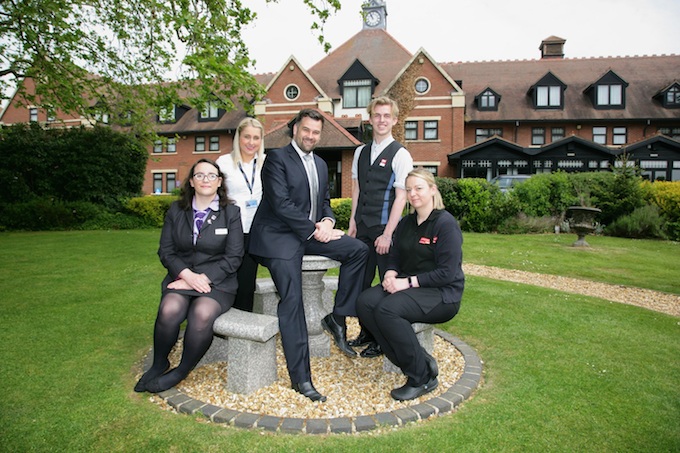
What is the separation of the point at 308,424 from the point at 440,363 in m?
1.87

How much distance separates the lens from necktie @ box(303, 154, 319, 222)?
175 inches

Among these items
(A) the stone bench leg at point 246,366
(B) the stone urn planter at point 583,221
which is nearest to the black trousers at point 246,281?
(A) the stone bench leg at point 246,366

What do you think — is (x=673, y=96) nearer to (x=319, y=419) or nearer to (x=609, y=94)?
(x=609, y=94)

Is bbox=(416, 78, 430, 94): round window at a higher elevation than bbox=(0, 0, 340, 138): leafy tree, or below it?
higher

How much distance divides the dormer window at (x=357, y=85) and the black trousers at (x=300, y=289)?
28.1 m

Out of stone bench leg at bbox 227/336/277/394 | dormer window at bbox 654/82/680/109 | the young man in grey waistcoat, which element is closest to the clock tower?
dormer window at bbox 654/82/680/109

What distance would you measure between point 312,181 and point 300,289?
3.49 ft

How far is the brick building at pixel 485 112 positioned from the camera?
97.5ft

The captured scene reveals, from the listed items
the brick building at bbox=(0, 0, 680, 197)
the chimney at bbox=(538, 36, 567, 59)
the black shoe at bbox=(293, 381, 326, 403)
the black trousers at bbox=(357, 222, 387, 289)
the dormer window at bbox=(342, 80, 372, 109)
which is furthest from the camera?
the chimney at bbox=(538, 36, 567, 59)

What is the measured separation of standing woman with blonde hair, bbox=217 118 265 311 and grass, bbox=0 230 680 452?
1.38 metres

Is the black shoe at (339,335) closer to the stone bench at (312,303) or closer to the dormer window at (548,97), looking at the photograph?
the stone bench at (312,303)

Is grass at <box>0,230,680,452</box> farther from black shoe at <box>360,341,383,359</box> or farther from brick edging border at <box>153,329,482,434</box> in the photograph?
black shoe at <box>360,341,383,359</box>

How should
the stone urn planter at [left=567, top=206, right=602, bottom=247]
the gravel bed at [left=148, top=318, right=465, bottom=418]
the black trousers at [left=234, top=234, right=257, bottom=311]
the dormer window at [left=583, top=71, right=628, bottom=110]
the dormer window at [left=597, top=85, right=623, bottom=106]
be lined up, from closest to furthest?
1. the gravel bed at [left=148, top=318, right=465, bottom=418]
2. the black trousers at [left=234, top=234, right=257, bottom=311]
3. the stone urn planter at [left=567, top=206, right=602, bottom=247]
4. the dormer window at [left=583, top=71, right=628, bottom=110]
5. the dormer window at [left=597, top=85, right=623, bottom=106]

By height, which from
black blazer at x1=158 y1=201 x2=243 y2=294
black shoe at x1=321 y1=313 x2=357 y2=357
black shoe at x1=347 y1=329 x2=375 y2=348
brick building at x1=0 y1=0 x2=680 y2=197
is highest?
brick building at x1=0 y1=0 x2=680 y2=197
